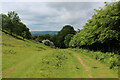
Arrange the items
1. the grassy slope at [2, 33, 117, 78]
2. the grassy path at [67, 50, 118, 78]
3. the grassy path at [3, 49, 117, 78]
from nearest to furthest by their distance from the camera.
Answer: the grassy path at [67, 50, 118, 78]
the grassy path at [3, 49, 117, 78]
the grassy slope at [2, 33, 117, 78]

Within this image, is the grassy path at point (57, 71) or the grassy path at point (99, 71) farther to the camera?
Answer: the grassy path at point (57, 71)

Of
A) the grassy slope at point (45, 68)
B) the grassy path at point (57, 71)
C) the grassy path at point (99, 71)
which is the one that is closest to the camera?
the grassy path at point (99, 71)

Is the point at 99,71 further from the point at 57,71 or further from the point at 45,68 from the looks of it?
the point at 45,68

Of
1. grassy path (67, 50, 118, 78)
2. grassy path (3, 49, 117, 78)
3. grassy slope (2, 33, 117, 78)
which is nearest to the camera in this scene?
grassy path (67, 50, 118, 78)

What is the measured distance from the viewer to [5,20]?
58.7 m

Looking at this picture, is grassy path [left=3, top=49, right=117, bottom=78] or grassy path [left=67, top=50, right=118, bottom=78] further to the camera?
grassy path [left=3, top=49, right=117, bottom=78]

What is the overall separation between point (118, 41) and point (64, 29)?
6366cm

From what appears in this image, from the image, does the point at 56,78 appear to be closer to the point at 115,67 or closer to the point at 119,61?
the point at 115,67

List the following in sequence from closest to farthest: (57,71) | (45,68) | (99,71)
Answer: (99,71)
(57,71)
(45,68)

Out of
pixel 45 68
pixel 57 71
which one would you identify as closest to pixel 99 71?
pixel 57 71

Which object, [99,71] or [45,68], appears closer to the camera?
[99,71]

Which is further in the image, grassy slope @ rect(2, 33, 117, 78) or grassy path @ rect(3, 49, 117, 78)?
grassy slope @ rect(2, 33, 117, 78)

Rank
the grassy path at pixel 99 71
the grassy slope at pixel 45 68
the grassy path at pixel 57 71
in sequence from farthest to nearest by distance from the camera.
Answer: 1. the grassy slope at pixel 45 68
2. the grassy path at pixel 57 71
3. the grassy path at pixel 99 71

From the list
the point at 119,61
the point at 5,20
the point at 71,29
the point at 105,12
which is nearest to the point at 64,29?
the point at 71,29
